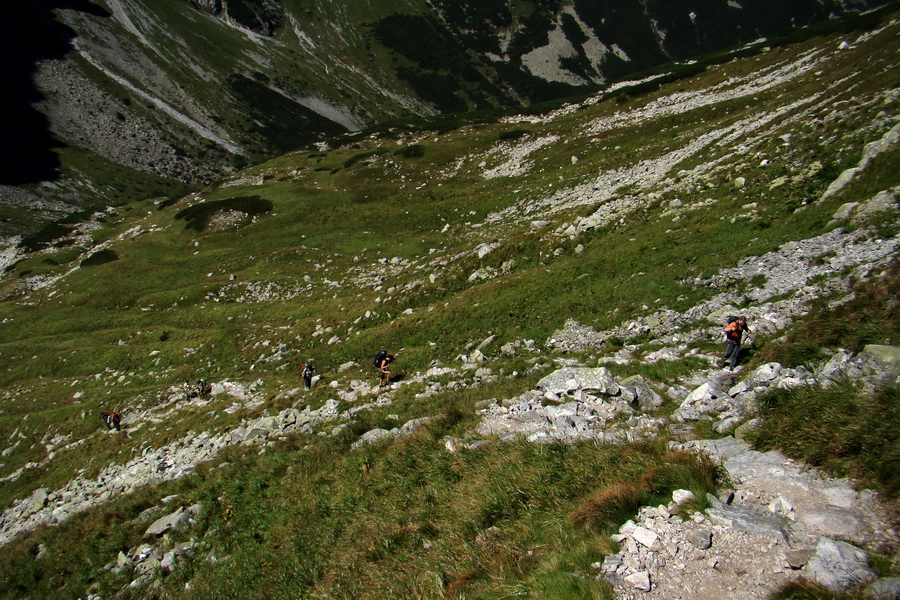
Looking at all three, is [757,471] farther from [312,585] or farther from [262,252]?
[262,252]

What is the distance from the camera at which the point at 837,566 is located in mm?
3641

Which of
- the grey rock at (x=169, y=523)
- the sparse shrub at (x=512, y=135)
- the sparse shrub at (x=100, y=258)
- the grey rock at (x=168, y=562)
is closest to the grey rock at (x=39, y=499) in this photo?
the grey rock at (x=169, y=523)

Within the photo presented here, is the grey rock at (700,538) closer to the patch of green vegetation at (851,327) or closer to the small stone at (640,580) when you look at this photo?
the small stone at (640,580)

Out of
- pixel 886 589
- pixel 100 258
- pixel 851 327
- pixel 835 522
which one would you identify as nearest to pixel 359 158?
pixel 100 258

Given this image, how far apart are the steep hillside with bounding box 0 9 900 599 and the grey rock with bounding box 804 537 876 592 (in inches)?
2.4

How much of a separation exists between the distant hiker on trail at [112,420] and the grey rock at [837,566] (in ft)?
98.2

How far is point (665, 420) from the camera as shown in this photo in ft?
28.5

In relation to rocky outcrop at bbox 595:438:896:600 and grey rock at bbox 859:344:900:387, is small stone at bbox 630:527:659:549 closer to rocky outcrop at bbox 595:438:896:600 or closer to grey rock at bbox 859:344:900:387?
rocky outcrop at bbox 595:438:896:600

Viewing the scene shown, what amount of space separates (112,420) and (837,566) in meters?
30.4

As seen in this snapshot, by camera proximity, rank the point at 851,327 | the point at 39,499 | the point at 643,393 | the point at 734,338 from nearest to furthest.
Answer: the point at 851,327 → the point at 643,393 → the point at 734,338 → the point at 39,499

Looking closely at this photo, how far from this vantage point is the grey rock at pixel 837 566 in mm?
3449

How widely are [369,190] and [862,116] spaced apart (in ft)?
172

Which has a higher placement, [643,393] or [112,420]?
[643,393]

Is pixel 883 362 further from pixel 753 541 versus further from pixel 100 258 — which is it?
pixel 100 258
